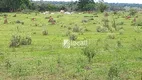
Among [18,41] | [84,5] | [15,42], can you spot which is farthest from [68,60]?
[84,5]

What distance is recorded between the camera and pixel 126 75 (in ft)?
39.7

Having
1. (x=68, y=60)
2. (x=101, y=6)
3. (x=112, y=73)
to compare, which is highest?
(x=112, y=73)

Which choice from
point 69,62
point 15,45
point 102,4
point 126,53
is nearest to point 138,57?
point 126,53

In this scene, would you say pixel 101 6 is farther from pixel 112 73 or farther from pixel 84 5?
pixel 112 73

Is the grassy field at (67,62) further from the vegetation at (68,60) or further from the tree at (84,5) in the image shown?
the tree at (84,5)

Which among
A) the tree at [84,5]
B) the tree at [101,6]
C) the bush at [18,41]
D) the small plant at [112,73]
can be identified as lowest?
the tree at [84,5]

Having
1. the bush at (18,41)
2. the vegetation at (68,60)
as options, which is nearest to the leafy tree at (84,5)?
the vegetation at (68,60)

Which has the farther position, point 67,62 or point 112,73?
point 67,62

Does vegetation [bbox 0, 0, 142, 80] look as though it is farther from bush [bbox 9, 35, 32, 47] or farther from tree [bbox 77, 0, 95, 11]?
tree [bbox 77, 0, 95, 11]

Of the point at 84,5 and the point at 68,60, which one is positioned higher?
the point at 68,60

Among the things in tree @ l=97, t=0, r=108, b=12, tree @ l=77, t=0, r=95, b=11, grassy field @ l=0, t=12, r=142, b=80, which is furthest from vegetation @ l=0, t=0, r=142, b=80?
tree @ l=77, t=0, r=95, b=11

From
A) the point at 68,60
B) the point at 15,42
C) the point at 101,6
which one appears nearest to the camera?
the point at 68,60

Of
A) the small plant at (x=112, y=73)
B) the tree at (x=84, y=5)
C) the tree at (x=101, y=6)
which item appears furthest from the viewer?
the tree at (x=84, y=5)

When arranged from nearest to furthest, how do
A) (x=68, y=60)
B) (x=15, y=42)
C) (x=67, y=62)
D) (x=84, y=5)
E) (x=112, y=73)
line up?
(x=112, y=73) → (x=67, y=62) → (x=68, y=60) → (x=15, y=42) → (x=84, y=5)
